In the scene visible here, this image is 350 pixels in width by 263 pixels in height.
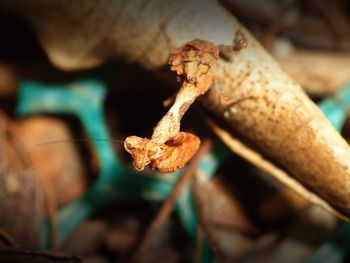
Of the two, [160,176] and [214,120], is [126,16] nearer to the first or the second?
[214,120]

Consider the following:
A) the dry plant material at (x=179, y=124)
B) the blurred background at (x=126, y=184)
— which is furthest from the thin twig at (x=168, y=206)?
the dry plant material at (x=179, y=124)

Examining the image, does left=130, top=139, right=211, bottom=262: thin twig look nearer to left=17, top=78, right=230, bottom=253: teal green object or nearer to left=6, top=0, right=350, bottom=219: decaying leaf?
left=17, top=78, right=230, bottom=253: teal green object

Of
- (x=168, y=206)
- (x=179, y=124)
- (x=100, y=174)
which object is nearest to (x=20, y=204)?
(x=100, y=174)

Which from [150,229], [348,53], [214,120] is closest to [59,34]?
[214,120]

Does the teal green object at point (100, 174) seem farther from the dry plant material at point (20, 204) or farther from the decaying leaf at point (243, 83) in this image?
the decaying leaf at point (243, 83)

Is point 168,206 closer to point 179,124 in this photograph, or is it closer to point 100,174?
point 100,174

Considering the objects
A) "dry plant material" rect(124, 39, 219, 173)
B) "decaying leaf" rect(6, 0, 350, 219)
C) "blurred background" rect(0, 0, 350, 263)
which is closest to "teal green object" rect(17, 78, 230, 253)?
"blurred background" rect(0, 0, 350, 263)
